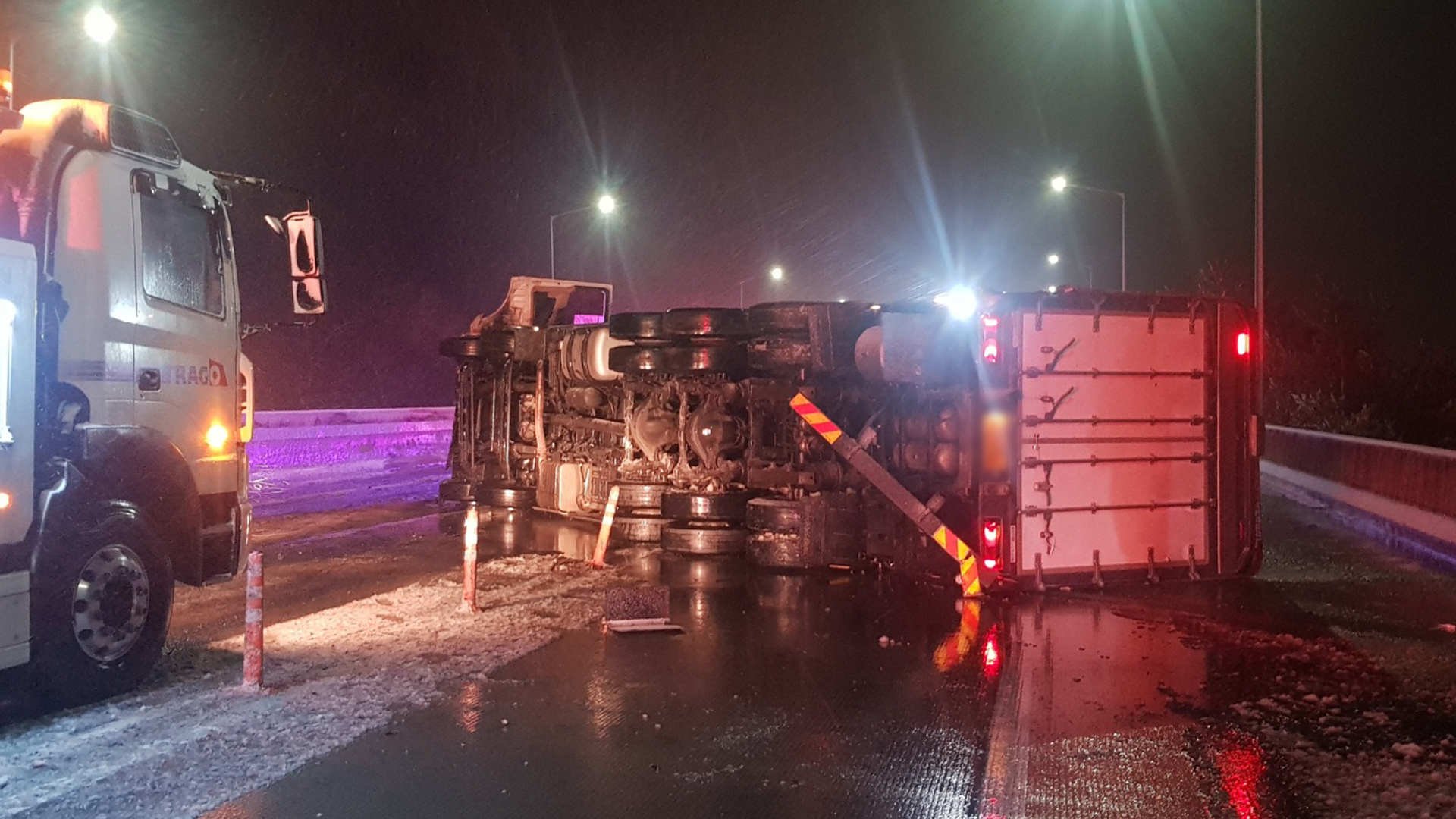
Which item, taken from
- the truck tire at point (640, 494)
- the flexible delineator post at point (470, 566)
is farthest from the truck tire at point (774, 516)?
the flexible delineator post at point (470, 566)

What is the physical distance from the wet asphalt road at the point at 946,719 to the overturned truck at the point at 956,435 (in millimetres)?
629

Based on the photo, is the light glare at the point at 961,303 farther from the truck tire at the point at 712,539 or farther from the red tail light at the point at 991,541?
the truck tire at the point at 712,539

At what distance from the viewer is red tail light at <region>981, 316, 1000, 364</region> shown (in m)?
8.91

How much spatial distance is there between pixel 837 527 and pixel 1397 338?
26.3m

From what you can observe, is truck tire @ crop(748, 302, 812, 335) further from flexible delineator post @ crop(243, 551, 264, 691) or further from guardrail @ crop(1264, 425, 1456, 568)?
guardrail @ crop(1264, 425, 1456, 568)

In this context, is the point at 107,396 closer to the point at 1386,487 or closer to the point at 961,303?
the point at 961,303

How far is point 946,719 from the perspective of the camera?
6230 mm

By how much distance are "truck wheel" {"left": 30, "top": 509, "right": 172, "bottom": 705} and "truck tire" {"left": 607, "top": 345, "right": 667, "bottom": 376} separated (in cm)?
600

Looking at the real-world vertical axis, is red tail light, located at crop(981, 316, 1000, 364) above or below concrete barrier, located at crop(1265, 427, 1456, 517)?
above

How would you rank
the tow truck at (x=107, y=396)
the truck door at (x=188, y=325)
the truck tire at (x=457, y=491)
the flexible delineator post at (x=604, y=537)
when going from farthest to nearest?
the truck tire at (x=457, y=491) → the flexible delineator post at (x=604, y=537) → the truck door at (x=188, y=325) → the tow truck at (x=107, y=396)

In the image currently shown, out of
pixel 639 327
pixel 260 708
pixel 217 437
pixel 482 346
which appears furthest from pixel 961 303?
pixel 482 346

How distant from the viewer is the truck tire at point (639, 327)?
485 inches

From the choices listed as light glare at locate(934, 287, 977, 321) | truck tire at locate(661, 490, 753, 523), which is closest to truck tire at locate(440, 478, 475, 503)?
truck tire at locate(661, 490, 753, 523)

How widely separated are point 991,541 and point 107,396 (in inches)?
249
